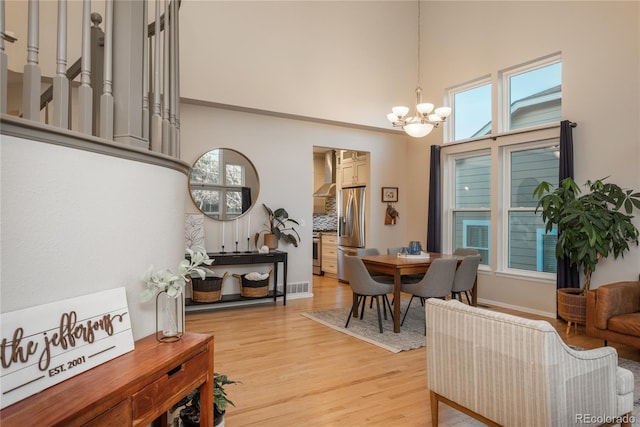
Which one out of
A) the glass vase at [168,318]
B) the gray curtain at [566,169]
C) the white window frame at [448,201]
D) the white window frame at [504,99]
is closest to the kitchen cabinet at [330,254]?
the white window frame at [448,201]

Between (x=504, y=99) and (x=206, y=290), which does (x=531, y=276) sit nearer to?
(x=504, y=99)

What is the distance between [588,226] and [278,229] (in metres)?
3.90

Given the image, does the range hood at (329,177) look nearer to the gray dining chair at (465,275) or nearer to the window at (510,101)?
the window at (510,101)

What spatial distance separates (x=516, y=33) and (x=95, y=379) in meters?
6.42

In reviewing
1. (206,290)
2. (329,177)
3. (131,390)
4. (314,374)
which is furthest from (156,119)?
(329,177)

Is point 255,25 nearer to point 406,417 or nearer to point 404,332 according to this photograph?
point 404,332

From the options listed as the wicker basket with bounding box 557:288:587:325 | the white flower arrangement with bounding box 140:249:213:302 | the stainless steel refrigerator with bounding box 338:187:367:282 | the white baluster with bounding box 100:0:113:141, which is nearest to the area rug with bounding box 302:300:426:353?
the wicker basket with bounding box 557:288:587:325

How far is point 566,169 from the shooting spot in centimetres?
491

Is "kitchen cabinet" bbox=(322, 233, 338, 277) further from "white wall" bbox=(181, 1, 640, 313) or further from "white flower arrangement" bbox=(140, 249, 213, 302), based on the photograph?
"white flower arrangement" bbox=(140, 249, 213, 302)

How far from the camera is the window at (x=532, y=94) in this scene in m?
5.35

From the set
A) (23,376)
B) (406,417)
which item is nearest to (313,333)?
(406,417)

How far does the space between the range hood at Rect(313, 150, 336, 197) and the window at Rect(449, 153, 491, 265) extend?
2.86 metres

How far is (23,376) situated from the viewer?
1.12 metres

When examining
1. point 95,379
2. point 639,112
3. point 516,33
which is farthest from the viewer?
point 516,33
